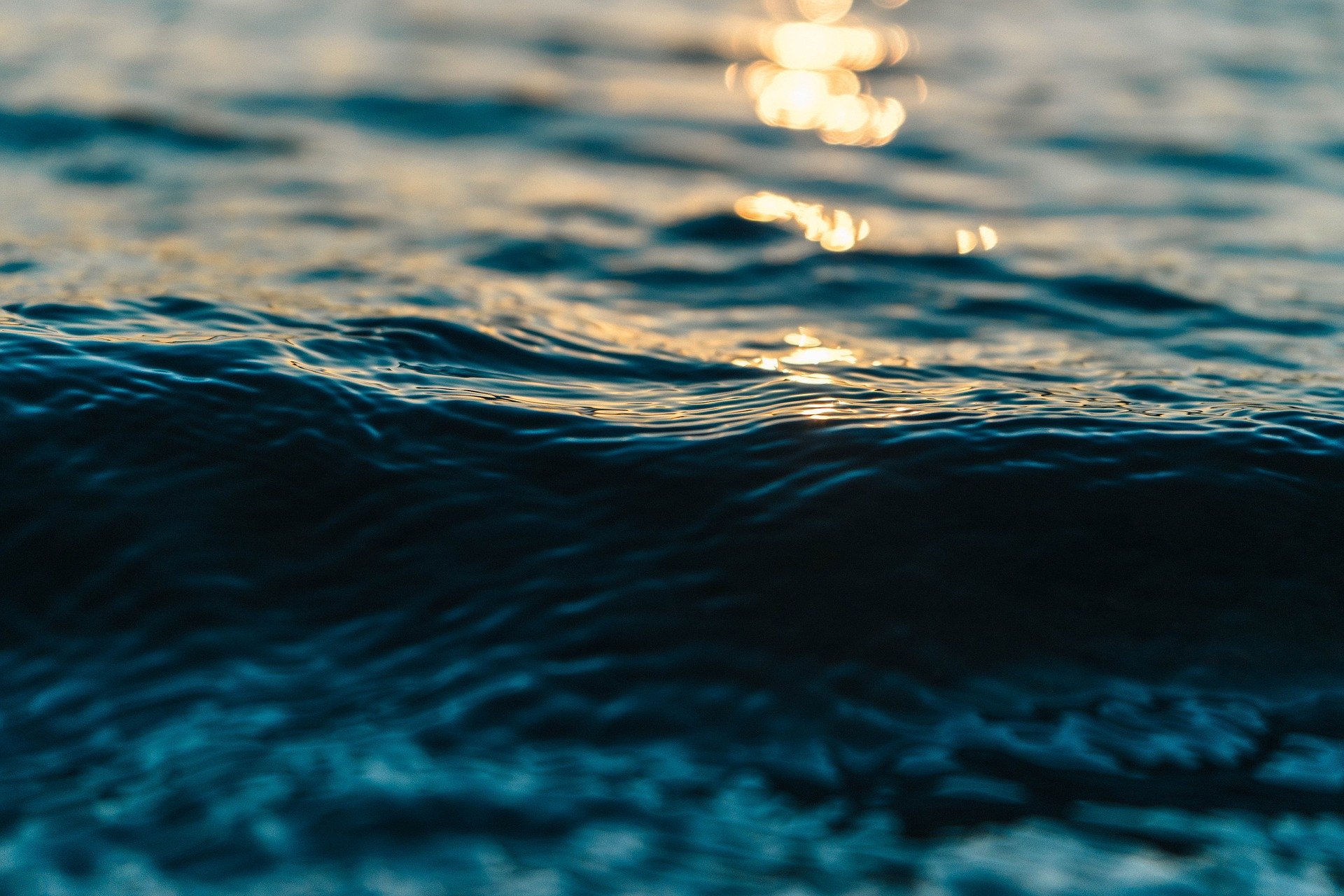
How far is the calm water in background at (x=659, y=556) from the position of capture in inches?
124

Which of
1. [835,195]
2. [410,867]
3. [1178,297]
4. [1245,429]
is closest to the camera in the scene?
[410,867]

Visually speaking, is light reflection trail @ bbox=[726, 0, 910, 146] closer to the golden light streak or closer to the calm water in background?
the golden light streak

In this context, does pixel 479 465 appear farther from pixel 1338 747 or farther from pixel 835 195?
pixel 835 195

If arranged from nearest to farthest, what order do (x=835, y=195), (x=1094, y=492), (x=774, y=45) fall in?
(x=1094, y=492), (x=835, y=195), (x=774, y=45)

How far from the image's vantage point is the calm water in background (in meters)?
3.14

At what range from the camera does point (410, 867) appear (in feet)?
9.74

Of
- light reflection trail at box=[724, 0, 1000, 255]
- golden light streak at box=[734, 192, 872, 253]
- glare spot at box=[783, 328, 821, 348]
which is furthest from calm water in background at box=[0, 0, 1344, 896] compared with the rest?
light reflection trail at box=[724, 0, 1000, 255]

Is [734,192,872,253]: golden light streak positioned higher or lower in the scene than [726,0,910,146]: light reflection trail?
lower

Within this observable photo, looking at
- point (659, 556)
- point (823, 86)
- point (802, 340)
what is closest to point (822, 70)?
point (823, 86)

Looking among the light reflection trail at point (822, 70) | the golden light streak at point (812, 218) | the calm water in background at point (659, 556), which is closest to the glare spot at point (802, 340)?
the calm water in background at point (659, 556)

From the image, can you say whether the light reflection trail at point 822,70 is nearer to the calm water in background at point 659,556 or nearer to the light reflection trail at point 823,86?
the light reflection trail at point 823,86

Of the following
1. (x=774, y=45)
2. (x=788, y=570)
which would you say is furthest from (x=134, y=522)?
(x=774, y=45)

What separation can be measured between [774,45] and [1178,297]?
23.0 feet

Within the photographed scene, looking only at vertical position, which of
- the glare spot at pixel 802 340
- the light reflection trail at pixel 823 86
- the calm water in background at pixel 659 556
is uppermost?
the light reflection trail at pixel 823 86
